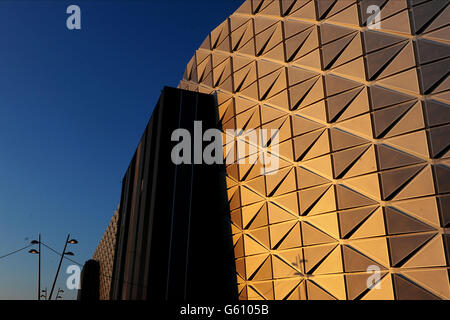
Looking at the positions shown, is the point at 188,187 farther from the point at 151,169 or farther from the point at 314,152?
the point at 314,152

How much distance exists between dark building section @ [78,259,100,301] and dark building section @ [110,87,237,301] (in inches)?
963

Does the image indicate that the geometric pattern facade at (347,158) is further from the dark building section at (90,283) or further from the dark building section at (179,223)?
the dark building section at (90,283)

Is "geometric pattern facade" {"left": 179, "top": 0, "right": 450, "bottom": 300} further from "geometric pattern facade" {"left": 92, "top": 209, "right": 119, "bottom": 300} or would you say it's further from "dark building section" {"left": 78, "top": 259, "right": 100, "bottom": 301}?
"dark building section" {"left": 78, "top": 259, "right": 100, "bottom": 301}

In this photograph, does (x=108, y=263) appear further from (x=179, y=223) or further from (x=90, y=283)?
(x=179, y=223)

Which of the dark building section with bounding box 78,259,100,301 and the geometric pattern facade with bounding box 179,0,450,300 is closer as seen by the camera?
the geometric pattern facade with bounding box 179,0,450,300

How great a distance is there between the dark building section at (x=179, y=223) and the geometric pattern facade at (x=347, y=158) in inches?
44.0

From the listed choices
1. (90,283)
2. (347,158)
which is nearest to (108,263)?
(90,283)

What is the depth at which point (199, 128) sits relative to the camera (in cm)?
1989

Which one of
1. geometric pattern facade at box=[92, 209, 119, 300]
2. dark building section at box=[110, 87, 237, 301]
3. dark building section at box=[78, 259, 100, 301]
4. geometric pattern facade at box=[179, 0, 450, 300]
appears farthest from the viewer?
dark building section at box=[78, 259, 100, 301]

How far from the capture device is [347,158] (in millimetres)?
13445

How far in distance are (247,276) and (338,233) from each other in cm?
492

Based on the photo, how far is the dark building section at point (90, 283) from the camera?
140 ft

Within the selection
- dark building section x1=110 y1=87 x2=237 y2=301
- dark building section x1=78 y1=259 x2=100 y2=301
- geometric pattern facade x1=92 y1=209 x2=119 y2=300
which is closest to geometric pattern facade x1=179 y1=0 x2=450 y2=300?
dark building section x1=110 y1=87 x2=237 y2=301

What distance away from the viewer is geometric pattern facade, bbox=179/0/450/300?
11.4m
